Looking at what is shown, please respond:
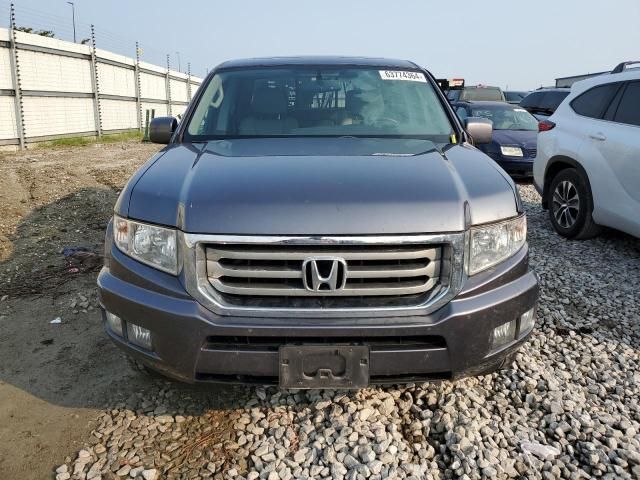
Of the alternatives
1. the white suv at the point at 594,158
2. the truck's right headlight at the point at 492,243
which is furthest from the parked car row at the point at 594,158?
the truck's right headlight at the point at 492,243

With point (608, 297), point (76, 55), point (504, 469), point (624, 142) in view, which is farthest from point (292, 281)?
point (76, 55)

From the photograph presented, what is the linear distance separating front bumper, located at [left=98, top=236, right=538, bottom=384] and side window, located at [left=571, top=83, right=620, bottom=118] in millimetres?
4001

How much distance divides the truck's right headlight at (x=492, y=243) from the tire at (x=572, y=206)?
11.5ft

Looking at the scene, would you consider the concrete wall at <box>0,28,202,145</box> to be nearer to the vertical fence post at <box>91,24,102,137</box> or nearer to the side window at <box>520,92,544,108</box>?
the vertical fence post at <box>91,24,102,137</box>

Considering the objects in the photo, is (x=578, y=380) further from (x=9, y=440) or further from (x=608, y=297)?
(x=9, y=440)

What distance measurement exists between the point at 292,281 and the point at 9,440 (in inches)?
62.8

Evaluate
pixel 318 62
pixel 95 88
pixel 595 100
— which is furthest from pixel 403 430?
pixel 95 88

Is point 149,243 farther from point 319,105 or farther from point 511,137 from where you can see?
point 511,137

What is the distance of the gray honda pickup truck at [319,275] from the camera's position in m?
2.00

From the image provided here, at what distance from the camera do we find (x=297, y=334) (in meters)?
1.99

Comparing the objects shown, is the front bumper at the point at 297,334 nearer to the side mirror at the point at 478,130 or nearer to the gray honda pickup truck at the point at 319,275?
the gray honda pickup truck at the point at 319,275

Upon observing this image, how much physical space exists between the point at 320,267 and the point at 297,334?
0.91 ft

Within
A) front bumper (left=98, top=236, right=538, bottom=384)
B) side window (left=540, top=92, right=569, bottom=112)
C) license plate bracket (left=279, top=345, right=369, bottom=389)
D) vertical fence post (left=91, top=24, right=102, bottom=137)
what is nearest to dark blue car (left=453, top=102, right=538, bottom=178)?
side window (left=540, top=92, right=569, bottom=112)

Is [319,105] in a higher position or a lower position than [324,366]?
higher
